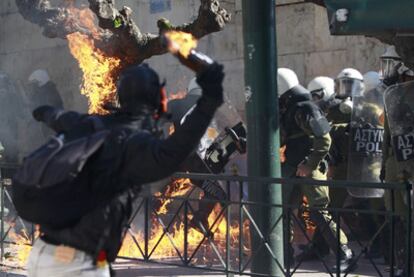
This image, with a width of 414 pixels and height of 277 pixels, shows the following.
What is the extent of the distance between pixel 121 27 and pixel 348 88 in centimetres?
268

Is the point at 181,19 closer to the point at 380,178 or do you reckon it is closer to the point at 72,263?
the point at 380,178

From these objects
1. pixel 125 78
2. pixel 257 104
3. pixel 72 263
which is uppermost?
pixel 125 78

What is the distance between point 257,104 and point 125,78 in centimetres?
259

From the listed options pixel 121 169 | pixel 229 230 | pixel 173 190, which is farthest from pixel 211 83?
pixel 173 190

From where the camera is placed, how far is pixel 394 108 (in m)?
5.85

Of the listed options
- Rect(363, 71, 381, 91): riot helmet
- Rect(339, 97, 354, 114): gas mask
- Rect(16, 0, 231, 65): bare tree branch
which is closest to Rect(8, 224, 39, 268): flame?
Rect(16, 0, 231, 65): bare tree branch

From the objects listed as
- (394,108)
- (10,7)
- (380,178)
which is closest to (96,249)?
(394,108)

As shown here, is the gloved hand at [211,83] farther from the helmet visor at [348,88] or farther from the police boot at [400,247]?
the helmet visor at [348,88]

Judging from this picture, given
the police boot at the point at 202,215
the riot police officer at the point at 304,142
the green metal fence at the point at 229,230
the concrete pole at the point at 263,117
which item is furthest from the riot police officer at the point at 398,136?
the police boot at the point at 202,215

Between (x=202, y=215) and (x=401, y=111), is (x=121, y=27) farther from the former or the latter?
(x=401, y=111)

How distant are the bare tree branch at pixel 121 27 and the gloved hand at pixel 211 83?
151 inches

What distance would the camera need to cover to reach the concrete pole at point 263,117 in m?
5.74

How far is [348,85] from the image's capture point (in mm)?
8367

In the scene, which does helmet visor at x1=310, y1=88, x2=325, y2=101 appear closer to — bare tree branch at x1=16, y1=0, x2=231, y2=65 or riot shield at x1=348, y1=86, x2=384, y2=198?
riot shield at x1=348, y1=86, x2=384, y2=198
